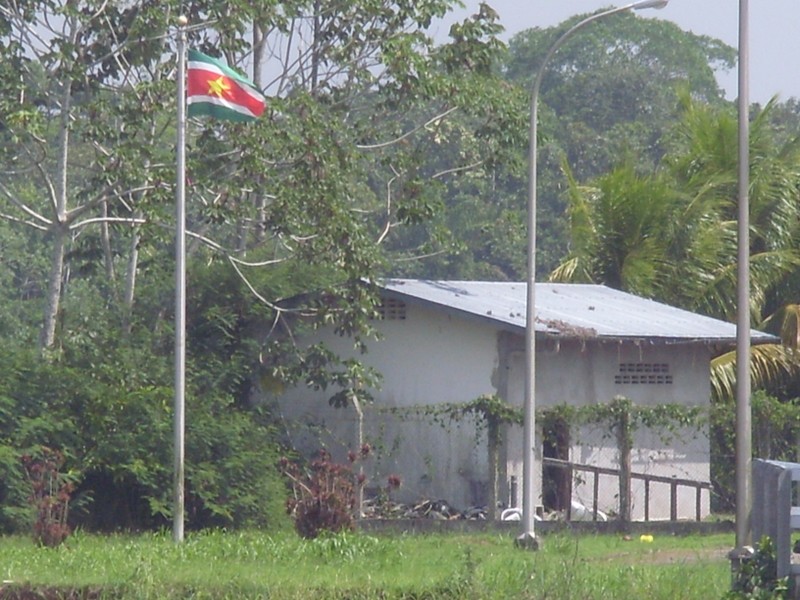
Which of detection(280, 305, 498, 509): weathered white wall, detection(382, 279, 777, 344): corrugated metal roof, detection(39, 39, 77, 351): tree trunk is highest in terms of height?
detection(39, 39, 77, 351): tree trunk

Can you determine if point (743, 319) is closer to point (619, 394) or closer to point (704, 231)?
point (619, 394)

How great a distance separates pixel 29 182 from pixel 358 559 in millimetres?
21998

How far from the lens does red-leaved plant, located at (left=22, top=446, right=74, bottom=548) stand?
16.8 m

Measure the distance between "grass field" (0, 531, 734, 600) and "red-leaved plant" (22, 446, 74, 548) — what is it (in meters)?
0.24

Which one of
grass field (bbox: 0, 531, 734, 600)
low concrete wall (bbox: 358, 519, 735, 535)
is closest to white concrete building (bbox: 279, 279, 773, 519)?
low concrete wall (bbox: 358, 519, 735, 535)

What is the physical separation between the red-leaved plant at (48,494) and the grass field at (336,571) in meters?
0.24

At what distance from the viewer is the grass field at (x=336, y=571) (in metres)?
12.7

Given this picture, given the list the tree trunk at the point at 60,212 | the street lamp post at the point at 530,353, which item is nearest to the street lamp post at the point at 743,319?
the street lamp post at the point at 530,353

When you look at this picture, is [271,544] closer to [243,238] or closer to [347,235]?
[347,235]

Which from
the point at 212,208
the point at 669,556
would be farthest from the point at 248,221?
the point at 669,556

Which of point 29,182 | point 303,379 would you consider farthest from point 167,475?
point 29,182

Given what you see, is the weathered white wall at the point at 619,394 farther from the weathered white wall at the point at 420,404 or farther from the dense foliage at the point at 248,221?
the dense foliage at the point at 248,221

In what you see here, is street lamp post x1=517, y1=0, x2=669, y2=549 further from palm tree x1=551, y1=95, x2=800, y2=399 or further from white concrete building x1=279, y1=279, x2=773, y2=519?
palm tree x1=551, y1=95, x2=800, y2=399

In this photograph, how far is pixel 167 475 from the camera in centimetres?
2052
